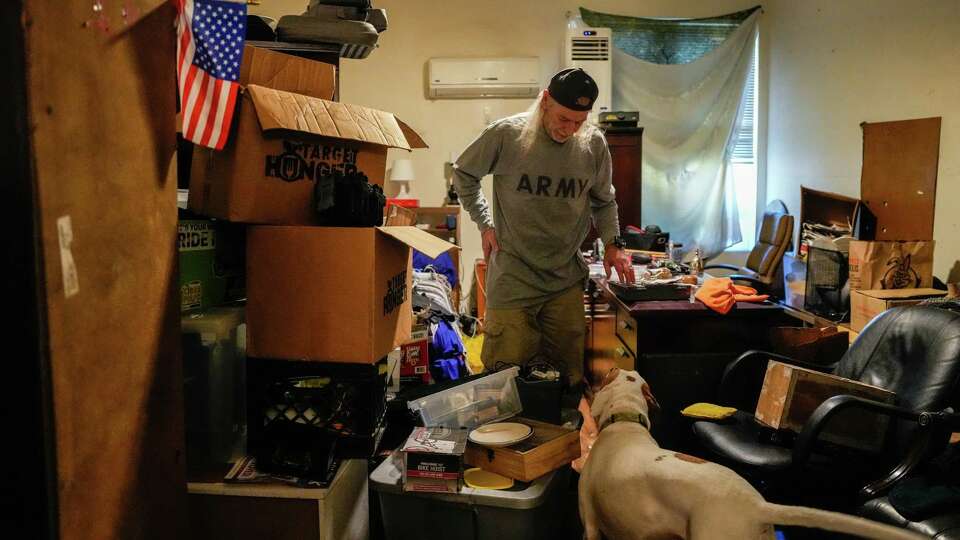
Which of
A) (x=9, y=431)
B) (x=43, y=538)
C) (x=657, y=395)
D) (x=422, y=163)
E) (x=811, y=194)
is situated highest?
(x=422, y=163)

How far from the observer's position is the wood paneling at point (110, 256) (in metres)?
1.04

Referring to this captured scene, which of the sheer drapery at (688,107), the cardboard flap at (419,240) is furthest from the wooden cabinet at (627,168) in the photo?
the cardboard flap at (419,240)

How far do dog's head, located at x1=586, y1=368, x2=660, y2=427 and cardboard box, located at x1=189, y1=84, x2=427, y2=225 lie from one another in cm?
99

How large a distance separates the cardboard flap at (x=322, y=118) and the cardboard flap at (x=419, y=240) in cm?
30

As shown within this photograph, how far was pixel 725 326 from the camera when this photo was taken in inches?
106

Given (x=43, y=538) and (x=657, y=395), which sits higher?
(x=43, y=538)

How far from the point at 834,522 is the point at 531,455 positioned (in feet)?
2.45

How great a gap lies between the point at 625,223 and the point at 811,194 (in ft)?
5.51

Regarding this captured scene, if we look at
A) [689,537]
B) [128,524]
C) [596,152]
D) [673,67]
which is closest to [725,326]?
[596,152]

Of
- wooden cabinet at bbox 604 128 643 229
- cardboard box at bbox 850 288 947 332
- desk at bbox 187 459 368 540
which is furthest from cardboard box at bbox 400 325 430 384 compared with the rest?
wooden cabinet at bbox 604 128 643 229

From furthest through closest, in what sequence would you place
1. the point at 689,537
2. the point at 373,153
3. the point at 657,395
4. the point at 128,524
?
1. the point at 657,395
2. the point at 373,153
3. the point at 689,537
4. the point at 128,524

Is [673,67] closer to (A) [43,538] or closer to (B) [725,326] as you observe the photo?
(B) [725,326]

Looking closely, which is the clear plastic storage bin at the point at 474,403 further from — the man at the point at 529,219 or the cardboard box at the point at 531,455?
the man at the point at 529,219

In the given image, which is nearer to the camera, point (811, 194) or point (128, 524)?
point (128, 524)
